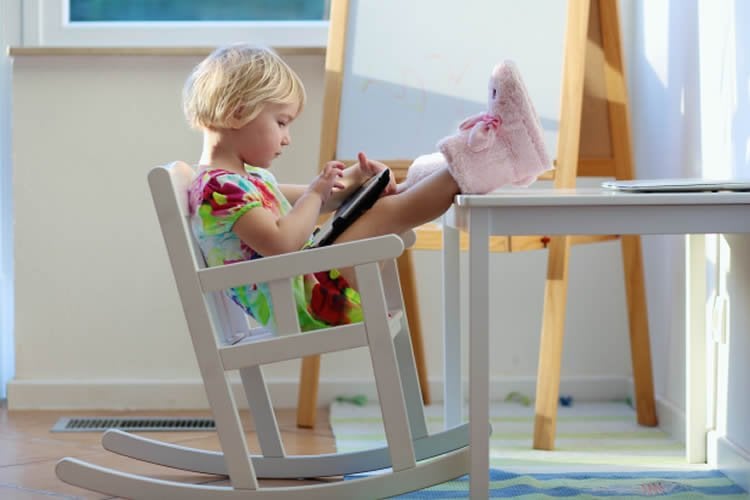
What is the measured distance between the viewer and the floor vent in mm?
2348

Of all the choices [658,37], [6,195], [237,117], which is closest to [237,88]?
[237,117]

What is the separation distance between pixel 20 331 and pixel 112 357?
0.22m

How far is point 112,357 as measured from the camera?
264cm

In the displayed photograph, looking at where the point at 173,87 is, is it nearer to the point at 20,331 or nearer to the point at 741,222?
the point at 20,331

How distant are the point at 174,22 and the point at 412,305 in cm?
94

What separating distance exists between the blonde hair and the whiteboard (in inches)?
23.7

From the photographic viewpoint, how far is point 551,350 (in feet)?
6.98

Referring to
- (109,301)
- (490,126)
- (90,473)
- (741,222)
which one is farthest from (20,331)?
(741,222)

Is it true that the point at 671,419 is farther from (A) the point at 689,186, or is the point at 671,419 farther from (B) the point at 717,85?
(A) the point at 689,186

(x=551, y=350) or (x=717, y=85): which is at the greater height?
(x=717, y=85)

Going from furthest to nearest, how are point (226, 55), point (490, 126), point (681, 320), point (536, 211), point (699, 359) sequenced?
point (681, 320) < point (699, 359) < point (226, 55) < point (490, 126) < point (536, 211)

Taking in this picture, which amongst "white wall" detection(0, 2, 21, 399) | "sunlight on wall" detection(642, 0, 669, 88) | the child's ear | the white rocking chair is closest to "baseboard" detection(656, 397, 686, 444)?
"sunlight on wall" detection(642, 0, 669, 88)

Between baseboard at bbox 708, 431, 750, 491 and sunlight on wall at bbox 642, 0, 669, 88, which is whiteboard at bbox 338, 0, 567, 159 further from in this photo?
baseboard at bbox 708, 431, 750, 491

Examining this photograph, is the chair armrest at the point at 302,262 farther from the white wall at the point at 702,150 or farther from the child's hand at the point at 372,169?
the white wall at the point at 702,150
